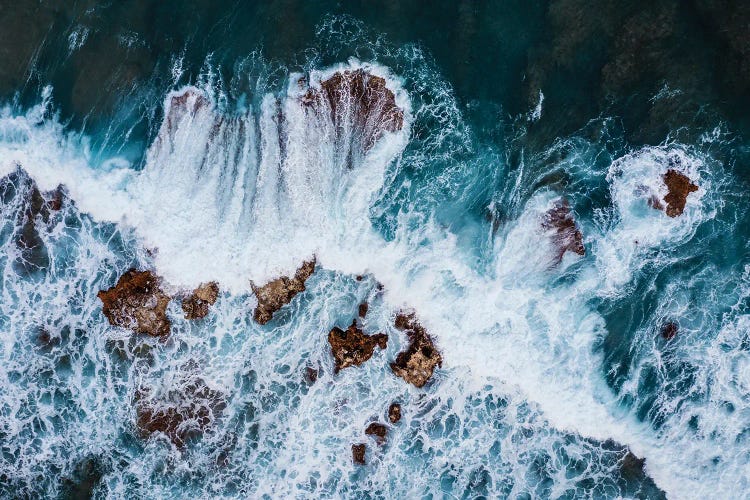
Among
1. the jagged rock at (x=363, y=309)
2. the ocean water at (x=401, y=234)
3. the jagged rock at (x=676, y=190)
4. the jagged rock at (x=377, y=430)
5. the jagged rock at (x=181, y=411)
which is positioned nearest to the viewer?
the jagged rock at (x=676, y=190)

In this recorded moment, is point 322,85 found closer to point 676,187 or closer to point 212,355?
point 212,355

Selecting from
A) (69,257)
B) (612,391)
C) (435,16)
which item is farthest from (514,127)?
(69,257)

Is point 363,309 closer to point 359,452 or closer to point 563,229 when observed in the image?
point 359,452

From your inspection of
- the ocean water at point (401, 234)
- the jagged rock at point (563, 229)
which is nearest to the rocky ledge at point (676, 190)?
the ocean water at point (401, 234)

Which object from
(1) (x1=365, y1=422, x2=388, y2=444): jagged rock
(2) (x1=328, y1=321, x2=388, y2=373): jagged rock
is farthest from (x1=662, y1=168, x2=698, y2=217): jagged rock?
(1) (x1=365, y1=422, x2=388, y2=444): jagged rock

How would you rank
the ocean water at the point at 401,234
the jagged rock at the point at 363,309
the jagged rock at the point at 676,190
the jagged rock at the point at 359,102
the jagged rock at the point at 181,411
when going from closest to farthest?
the jagged rock at the point at 676,190 → the ocean water at the point at 401,234 → the jagged rock at the point at 359,102 → the jagged rock at the point at 363,309 → the jagged rock at the point at 181,411

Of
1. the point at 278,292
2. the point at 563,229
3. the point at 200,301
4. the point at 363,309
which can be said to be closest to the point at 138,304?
the point at 200,301

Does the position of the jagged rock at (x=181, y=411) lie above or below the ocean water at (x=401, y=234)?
below

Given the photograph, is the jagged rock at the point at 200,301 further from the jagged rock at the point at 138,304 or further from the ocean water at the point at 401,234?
the jagged rock at the point at 138,304
